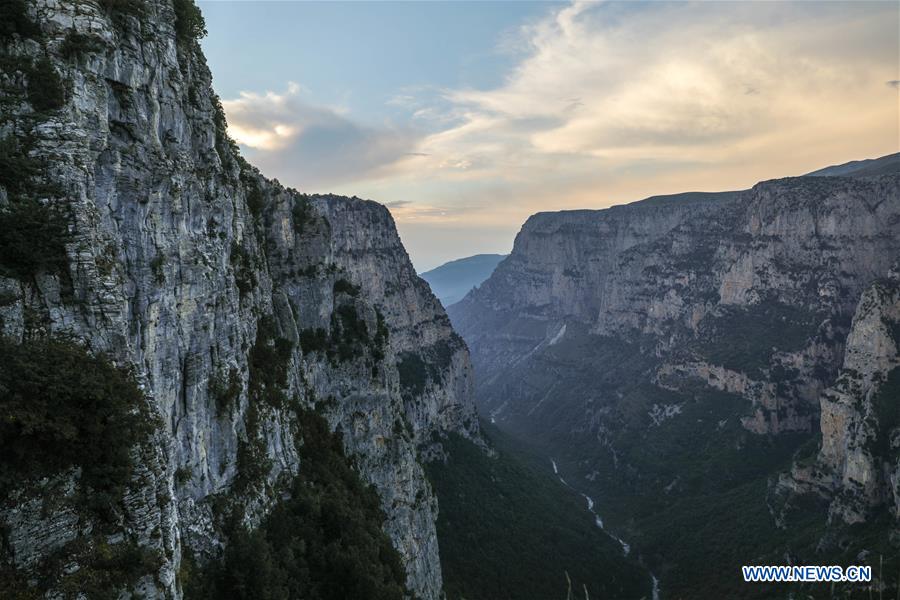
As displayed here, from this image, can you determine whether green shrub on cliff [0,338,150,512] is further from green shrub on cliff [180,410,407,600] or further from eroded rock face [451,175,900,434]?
eroded rock face [451,175,900,434]

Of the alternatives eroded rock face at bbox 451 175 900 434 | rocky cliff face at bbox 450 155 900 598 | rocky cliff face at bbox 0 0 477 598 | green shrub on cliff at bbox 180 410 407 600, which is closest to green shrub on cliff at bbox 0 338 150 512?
rocky cliff face at bbox 0 0 477 598

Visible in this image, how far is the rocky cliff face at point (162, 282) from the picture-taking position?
15.4 m

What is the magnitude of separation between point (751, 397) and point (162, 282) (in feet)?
427

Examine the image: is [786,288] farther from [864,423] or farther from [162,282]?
[162,282]

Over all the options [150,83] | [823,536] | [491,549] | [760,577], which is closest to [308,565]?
[150,83]

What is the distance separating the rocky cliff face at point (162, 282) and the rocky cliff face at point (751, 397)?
6238 centimetres

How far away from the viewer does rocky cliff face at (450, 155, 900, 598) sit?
3081 inches

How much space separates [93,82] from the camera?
19.1 meters

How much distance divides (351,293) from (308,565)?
90.7 ft

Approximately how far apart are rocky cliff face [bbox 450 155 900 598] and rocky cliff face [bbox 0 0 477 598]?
205 feet

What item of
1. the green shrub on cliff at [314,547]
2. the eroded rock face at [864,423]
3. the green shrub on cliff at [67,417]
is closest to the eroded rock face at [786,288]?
the eroded rock face at [864,423]

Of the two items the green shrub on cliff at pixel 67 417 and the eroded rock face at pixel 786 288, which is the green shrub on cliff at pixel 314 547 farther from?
the eroded rock face at pixel 786 288

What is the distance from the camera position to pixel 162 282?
22469 millimetres

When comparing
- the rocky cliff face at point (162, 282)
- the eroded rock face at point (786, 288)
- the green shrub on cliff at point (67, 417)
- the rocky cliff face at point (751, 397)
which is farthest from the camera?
the eroded rock face at point (786, 288)
